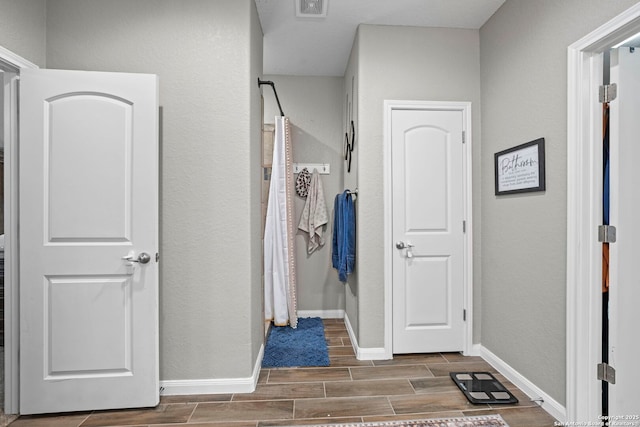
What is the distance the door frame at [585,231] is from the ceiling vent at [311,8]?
167cm

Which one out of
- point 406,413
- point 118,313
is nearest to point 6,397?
point 118,313

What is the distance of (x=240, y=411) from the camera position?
2.03 meters

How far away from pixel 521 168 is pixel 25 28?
10.7ft

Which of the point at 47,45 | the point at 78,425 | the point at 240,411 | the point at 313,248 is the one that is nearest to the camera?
the point at 78,425

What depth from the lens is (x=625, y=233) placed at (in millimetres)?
1721

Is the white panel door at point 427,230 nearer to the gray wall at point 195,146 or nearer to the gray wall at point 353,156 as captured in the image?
the gray wall at point 353,156

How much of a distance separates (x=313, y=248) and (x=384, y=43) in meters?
2.19

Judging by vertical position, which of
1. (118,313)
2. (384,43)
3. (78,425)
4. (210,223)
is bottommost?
(78,425)

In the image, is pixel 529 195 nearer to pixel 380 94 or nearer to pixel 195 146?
pixel 380 94

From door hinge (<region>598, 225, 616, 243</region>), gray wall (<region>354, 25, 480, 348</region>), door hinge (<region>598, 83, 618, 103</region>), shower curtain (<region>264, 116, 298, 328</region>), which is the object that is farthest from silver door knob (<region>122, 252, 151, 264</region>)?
door hinge (<region>598, 83, 618, 103</region>)

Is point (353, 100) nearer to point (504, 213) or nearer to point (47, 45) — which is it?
point (504, 213)

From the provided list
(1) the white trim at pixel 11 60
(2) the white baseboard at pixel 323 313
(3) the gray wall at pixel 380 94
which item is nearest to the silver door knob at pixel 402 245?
(3) the gray wall at pixel 380 94

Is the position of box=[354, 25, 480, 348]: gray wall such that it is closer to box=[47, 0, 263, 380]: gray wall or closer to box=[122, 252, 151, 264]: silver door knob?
box=[47, 0, 263, 380]: gray wall

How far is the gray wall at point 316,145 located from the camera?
3.86 metres
